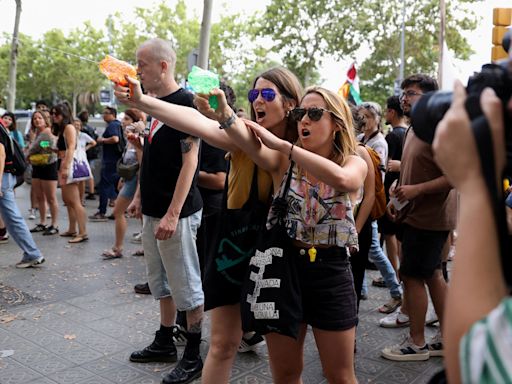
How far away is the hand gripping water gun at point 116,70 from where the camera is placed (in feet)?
8.61

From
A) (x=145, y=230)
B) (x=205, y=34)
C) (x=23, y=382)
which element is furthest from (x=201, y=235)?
(x=205, y=34)

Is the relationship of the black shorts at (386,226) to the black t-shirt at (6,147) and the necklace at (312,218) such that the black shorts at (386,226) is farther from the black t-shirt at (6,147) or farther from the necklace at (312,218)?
the black t-shirt at (6,147)

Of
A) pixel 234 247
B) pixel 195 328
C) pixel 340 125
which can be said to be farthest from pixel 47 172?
pixel 340 125

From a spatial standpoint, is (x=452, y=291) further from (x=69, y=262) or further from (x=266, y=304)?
(x=69, y=262)

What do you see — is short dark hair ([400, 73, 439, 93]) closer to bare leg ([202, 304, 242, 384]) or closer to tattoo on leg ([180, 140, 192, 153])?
tattoo on leg ([180, 140, 192, 153])

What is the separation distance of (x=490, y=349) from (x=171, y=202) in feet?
9.25

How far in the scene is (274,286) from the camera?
237 cm

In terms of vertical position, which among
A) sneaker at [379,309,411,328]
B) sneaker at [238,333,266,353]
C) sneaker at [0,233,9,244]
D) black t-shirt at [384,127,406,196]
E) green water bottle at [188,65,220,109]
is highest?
black t-shirt at [384,127,406,196]

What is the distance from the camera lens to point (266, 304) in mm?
2354

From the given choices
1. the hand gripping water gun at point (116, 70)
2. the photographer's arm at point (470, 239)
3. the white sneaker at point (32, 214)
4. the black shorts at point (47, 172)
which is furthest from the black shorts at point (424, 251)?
the white sneaker at point (32, 214)

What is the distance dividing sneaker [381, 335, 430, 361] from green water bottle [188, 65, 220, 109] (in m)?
2.65

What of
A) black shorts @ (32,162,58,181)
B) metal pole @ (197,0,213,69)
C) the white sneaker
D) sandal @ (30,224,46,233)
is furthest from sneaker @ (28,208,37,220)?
metal pole @ (197,0,213,69)

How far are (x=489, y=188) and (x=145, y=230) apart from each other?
311cm

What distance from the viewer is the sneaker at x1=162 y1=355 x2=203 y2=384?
3562 mm
